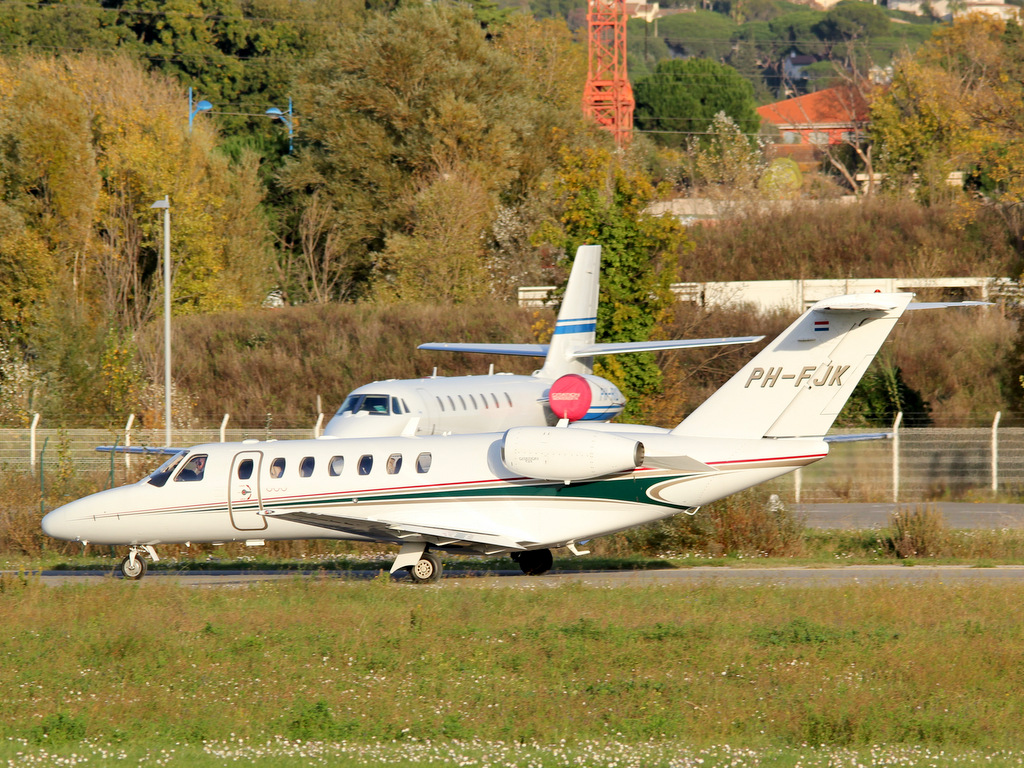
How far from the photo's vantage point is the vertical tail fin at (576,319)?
113 ft

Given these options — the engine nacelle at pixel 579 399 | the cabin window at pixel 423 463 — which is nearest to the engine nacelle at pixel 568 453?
the cabin window at pixel 423 463

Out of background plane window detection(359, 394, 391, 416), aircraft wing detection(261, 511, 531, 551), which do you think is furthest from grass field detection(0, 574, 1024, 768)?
background plane window detection(359, 394, 391, 416)

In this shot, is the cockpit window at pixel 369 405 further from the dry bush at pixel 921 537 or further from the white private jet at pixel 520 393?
the dry bush at pixel 921 537

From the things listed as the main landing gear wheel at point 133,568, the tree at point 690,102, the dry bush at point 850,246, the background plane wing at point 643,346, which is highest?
the tree at point 690,102

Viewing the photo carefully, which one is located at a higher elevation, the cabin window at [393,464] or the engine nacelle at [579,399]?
the engine nacelle at [579,399]

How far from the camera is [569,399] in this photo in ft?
95.2

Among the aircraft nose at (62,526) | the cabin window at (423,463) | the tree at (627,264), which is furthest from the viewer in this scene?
the tree at (627,264)

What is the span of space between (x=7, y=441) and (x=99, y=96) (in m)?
26.9

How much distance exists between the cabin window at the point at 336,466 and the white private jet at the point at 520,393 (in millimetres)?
1850

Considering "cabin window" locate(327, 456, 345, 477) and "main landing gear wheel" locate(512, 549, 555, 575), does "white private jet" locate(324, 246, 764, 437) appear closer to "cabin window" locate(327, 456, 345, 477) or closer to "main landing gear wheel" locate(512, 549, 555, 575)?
"cabin window" locate(327, 456, 345, 477)

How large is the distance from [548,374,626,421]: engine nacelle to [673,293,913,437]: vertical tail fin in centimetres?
964

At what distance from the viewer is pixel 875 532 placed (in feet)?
A: 81.5

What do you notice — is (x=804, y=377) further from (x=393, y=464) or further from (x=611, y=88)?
(x=611, y=88)

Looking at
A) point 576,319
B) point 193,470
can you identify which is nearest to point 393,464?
point 193,470
